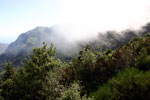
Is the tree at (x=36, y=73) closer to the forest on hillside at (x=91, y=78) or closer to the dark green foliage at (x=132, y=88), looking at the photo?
the forest on hillside at (x=91, y=78)

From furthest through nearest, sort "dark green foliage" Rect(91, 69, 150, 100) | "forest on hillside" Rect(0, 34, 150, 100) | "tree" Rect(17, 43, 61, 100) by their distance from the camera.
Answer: "tree" Rect(17, 43, 61, 100), "forest on hillside" Rect(0, 34, 150, 100), "dark green foliage" Rect(91, 69, 150, 100)

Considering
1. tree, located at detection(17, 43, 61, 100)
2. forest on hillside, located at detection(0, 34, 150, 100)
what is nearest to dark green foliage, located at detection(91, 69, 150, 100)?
forest on hillside, located at detection(0, 34, 150, 100)

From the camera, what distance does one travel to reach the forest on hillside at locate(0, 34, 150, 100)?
5.46 metres

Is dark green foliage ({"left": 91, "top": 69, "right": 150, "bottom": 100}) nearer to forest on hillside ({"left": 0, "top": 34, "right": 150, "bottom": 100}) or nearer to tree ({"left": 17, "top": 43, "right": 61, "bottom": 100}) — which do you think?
forest on hillside ({"left": 0, "top": 34, "right": 150, "bottom": 100})

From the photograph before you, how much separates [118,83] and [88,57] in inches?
257

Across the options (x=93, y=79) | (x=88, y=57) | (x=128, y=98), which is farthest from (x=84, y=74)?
(x=128, y=98)

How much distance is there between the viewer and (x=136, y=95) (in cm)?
526

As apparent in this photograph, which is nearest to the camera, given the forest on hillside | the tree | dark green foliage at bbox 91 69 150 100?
dark green foliage at bbox 91 69 150 100

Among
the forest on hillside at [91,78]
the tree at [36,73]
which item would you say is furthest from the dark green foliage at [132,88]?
the tree at [36,73]

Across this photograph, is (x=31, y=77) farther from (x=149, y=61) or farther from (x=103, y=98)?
(x=149, y=61)

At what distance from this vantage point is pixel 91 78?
37.9 feet

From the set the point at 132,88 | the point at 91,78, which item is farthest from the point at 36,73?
the point at 132,88

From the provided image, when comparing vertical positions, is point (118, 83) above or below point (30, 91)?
above

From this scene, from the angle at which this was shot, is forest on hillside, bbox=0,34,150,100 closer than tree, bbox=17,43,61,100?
Yes
